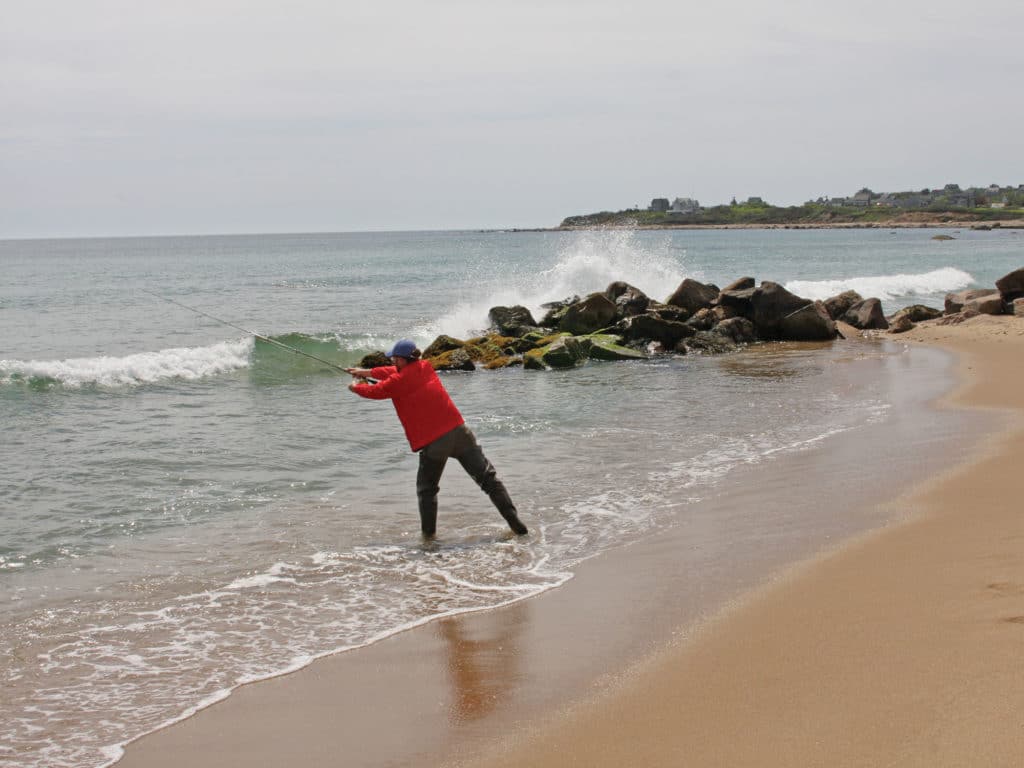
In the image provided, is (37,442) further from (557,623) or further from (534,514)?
(557,623)

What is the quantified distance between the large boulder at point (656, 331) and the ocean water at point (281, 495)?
1183 millimetres

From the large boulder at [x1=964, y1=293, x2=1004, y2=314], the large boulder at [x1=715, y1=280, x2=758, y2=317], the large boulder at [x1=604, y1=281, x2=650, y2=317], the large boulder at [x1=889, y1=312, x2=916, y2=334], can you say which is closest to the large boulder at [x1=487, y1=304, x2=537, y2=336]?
the large boulder at [x1=604, y1=281, x2=650, y2=317]

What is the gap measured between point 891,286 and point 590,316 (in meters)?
21.2

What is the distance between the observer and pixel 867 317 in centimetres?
2514

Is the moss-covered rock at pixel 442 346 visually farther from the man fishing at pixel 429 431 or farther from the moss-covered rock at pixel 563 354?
the man fishing at pixel 429 431

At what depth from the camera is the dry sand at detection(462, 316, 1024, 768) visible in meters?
4.06

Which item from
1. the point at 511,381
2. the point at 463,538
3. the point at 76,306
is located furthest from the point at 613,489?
the point at 76,306

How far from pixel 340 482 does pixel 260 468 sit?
1.19m

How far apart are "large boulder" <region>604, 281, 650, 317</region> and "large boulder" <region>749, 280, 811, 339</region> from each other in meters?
2.73

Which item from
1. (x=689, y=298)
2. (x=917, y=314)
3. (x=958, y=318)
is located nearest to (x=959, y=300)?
(x=917, y=314)

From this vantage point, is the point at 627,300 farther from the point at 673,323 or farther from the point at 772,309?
the point at 772,309

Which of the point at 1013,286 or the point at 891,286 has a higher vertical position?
the point at 1013,286

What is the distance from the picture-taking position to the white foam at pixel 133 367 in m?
16.9

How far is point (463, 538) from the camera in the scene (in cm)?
809
